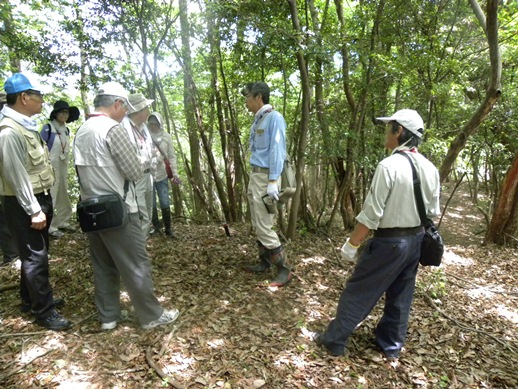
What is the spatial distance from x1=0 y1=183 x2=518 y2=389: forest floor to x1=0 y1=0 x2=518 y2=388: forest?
0.06ft

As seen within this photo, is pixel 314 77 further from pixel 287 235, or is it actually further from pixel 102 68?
pixel 102 68

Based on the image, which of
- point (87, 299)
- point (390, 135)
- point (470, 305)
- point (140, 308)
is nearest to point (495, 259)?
point (470, 305)

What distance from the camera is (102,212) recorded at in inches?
105

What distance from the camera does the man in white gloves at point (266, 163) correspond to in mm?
3855

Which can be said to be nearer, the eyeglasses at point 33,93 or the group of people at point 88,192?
the group of people at point 88,192

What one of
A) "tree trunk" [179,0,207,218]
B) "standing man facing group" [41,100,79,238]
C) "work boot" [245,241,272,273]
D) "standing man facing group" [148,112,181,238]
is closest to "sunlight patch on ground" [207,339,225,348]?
"work boot" [245,241,272,273]

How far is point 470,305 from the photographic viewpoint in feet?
13.9

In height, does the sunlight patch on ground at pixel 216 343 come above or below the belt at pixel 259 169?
below

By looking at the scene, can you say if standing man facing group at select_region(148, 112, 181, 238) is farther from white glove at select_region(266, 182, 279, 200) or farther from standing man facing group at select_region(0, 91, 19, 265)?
white glove at select_region(266, 182, 279, 200)

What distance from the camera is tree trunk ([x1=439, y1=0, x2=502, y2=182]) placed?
13.5ft

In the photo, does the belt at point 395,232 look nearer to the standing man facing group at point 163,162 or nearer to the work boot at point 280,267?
the work boot at point 280,267

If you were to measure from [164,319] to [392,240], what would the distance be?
2.26m

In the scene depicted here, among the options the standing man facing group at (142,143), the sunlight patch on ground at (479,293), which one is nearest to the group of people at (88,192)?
the standing man facing group at (142,143)

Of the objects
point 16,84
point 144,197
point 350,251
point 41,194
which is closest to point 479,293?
point 350,251
